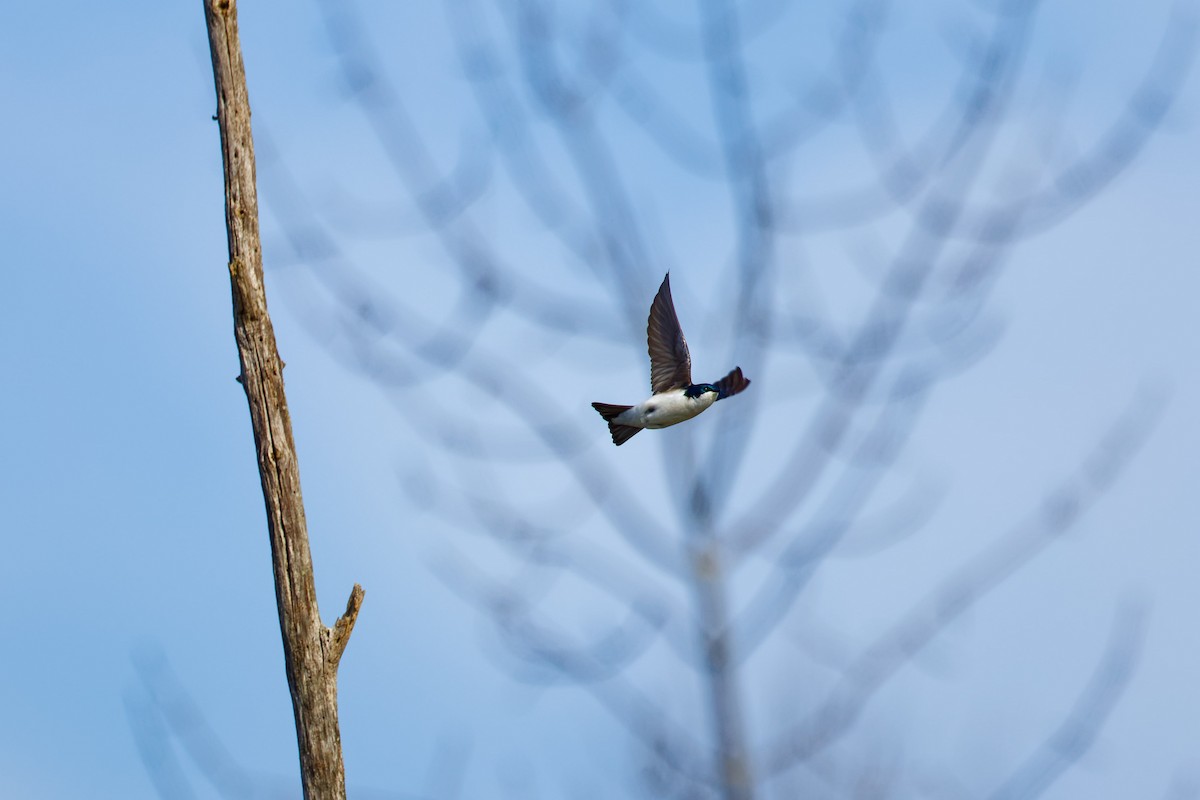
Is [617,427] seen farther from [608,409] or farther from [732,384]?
[732,384]

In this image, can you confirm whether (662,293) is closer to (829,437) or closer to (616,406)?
(616,406)

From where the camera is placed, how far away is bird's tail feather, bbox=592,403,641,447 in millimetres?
5867

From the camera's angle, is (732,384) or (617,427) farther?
(617,427)

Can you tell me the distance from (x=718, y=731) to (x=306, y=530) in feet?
7.48

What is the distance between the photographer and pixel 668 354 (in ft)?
19.2

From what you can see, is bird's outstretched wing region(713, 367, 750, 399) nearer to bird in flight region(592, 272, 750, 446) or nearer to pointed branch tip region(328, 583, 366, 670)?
bird in flight region(592, 272, 750, 446)

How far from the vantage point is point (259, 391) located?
5.59 metres

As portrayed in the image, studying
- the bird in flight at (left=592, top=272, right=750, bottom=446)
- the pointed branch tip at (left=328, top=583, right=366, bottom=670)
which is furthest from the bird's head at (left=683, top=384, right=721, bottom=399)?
the pointed branch tip at (left=328, top=583, right=366, bottom=670)

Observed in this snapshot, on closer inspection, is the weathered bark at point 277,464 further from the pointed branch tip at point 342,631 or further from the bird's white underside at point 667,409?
the bird's white underside at point 667,409

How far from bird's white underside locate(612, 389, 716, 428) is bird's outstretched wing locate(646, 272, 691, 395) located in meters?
0.09

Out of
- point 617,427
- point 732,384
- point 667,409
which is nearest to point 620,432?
point 617,427

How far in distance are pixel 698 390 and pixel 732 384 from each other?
1.45 ft

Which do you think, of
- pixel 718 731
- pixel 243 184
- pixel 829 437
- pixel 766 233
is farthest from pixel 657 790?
pixel 243 184

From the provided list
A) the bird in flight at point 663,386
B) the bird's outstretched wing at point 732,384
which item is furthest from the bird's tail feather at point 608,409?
the bird's outstretched wing at point 732,384
